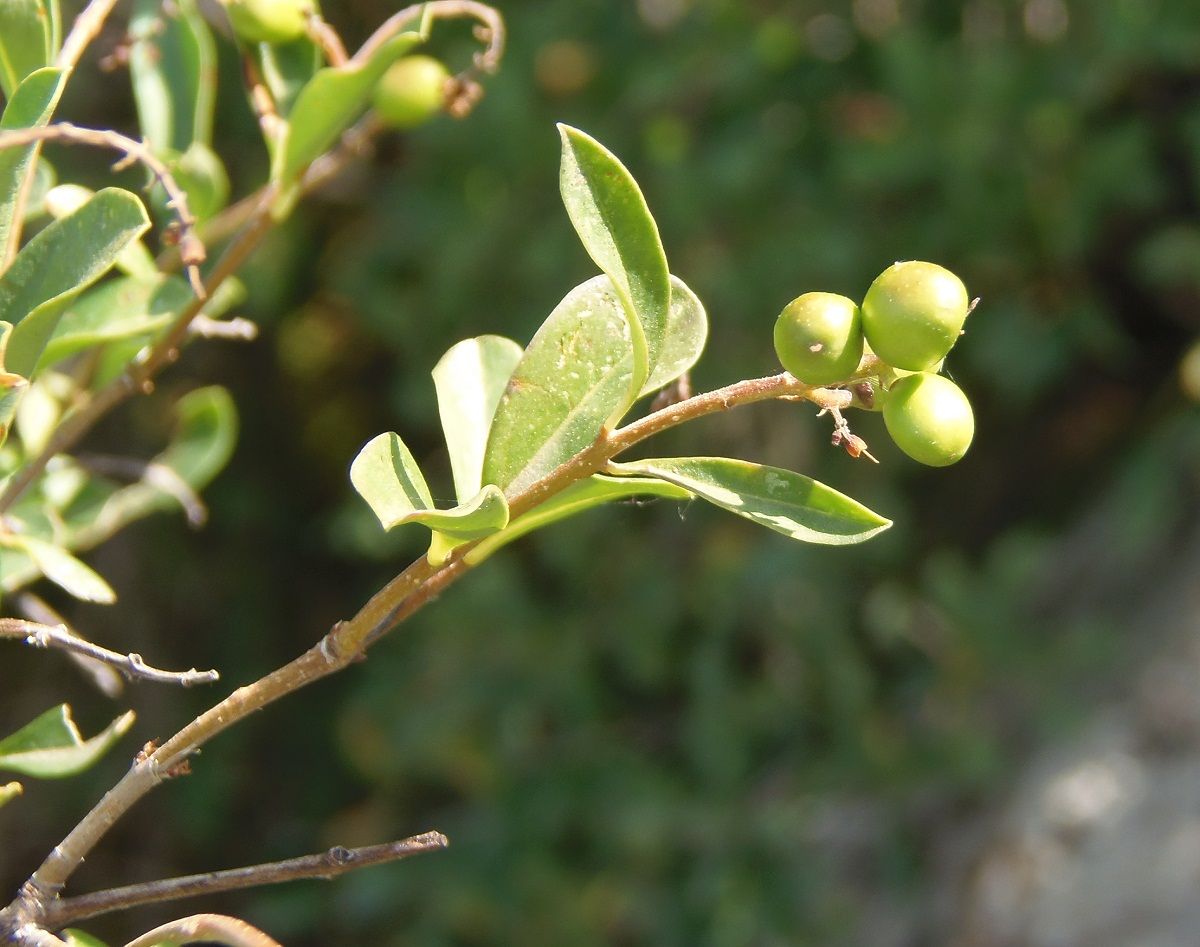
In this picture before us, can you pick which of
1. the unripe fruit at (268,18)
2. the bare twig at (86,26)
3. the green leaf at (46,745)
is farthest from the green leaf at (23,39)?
the green leaf at (46,745)

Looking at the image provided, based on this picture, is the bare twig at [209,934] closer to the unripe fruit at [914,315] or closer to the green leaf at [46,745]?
the green leaf at [46,745]

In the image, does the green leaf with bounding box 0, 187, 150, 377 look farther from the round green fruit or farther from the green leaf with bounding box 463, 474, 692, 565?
the round green fruit

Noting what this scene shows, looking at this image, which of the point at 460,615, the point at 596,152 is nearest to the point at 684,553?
the point at 460,615

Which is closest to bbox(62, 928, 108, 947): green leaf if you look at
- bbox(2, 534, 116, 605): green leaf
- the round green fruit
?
bbox(2, 534, 116, 605): green leaf

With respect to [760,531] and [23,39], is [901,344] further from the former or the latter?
[760,531]

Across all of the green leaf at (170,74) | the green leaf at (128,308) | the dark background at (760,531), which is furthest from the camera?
the dark background at (760,531)

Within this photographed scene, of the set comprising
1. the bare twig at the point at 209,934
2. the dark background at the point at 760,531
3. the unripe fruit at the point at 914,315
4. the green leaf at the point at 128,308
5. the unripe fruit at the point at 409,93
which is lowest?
the bare twig at the point at 209,934
